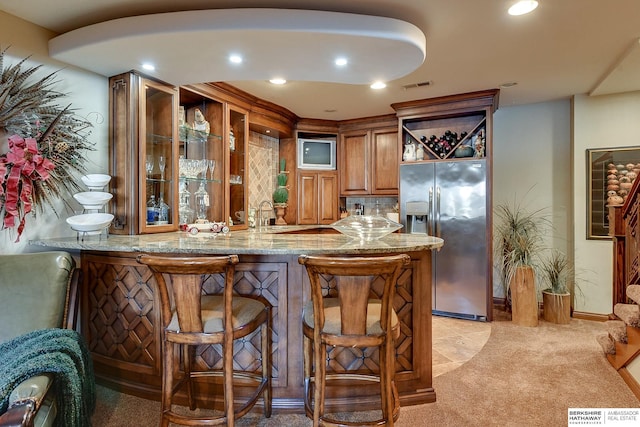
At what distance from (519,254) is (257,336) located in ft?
9.90

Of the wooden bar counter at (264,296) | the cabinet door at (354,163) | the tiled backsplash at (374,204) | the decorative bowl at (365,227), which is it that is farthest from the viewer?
the tiled backsplash at (374,204)

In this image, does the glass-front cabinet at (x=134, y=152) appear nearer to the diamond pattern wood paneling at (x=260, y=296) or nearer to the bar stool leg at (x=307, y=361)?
the diamond pattern wood paneling at (x=260, y=296)

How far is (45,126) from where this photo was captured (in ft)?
7.51

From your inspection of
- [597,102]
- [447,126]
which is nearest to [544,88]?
[597,102]

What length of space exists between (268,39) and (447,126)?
9.40 ft

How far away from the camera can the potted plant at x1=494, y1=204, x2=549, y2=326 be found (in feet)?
11.8

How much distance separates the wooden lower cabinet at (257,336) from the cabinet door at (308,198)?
2.83m

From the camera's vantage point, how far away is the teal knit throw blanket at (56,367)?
48.7 inches

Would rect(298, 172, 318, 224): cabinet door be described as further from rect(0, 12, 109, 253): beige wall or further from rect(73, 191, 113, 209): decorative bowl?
rect(73, 191, 113, 209): decorative bowl

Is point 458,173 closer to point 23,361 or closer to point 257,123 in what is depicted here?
point 257,123

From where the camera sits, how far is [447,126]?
14.1 ft

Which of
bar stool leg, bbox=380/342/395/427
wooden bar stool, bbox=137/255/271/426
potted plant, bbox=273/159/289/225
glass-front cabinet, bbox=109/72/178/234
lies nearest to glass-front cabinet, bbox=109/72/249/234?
glass-front cabinet, bbox=109/72/178/234

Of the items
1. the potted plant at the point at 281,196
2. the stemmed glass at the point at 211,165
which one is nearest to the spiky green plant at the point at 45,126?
the stemmed glass at the point at 211,165

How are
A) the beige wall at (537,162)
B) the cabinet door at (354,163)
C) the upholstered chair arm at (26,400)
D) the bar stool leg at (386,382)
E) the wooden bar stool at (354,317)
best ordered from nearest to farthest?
the upholstered chair arm at (26,400)
the wooden bar stool at (354,317)
the bar stool leg at (386,382)
the beige wall at (537,162)
the cabinet door at (354,163)
